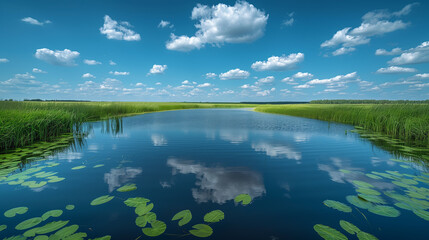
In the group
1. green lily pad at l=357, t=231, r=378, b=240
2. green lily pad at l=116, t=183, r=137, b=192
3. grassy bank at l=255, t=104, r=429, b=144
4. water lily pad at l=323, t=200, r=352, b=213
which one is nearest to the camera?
green lily pad at l=357, t=231, r=378, b=240

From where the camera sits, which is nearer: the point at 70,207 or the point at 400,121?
the point at 70,207

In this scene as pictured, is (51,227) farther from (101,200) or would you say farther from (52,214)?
(101,200)

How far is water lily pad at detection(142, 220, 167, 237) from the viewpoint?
2.67m

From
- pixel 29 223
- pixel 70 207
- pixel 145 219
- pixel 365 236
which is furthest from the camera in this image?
pixel 70 207

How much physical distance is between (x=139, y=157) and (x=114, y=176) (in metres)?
1.82

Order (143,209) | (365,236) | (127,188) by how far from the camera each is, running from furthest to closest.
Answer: (127,188)
(143,209)
(365,236)

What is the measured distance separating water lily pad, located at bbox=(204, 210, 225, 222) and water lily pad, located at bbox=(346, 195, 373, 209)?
102 inches

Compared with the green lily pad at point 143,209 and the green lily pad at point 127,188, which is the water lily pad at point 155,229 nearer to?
the green lily pad at point 143,209

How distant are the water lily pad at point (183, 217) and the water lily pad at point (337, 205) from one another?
8.60ft

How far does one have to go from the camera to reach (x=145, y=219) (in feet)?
9.87

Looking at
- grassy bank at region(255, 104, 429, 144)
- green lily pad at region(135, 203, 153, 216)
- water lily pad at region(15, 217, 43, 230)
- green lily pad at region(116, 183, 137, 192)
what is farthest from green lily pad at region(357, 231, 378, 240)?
grassy bank at region(255, 104, 429, 144)

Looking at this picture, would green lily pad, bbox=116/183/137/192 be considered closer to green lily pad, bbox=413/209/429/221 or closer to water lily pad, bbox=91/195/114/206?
water lily pad, bbox=91/195/114/206

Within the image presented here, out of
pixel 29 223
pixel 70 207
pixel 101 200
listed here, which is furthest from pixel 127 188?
pixel 29 223

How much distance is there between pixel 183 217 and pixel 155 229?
1.54 feet
